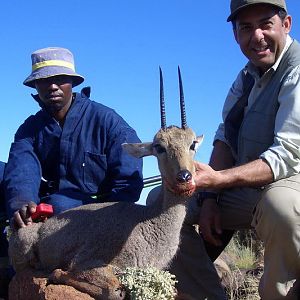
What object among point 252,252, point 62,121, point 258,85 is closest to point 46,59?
point 62,121

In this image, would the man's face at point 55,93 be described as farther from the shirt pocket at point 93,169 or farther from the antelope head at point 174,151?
the antelope head at point 174,151

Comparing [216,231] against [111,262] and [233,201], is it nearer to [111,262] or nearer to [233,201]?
[233,201]

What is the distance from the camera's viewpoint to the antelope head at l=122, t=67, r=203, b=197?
6.89 meters

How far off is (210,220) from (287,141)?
64.4 inches

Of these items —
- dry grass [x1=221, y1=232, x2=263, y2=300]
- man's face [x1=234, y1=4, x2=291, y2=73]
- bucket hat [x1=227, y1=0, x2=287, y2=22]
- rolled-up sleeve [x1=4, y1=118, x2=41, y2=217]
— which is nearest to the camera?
bucket hat [x1=227, y1=0, x2=287, y2=22]

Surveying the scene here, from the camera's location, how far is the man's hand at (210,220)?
7.99m

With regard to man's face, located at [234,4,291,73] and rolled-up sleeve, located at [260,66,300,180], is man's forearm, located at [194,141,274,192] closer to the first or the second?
rolled-up sleeve, located at [260,66,300,180]

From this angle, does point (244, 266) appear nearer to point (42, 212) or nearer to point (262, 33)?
point (42, 212)

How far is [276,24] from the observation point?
7.44 metres

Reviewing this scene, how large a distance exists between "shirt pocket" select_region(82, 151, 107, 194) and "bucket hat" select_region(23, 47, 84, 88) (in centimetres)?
124

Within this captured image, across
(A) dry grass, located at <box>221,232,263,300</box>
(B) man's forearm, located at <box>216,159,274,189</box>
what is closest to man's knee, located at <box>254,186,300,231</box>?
(B) man's forearm, located at <box>216,159,274,189</box>

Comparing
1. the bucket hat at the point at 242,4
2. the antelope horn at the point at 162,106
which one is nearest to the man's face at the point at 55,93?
the antelope horn at the point at 162,106

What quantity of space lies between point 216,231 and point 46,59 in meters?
3.60

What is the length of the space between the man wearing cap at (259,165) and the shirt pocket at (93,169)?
1.56 m
